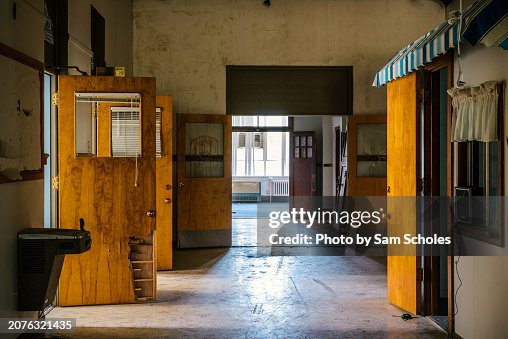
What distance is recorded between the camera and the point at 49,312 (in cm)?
500

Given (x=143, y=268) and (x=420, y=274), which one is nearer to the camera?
(x=420, y=274)

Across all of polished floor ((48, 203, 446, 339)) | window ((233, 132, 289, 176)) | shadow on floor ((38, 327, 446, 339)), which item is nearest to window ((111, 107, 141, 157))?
polished floor ((48, 203, 446, 339))

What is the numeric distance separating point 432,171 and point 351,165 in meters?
3.83

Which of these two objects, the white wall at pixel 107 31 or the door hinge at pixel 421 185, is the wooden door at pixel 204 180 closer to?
the white wall at pixel 107 31

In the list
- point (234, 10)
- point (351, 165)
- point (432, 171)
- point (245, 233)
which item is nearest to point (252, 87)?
point (234, 10)

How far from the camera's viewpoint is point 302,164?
12945mm

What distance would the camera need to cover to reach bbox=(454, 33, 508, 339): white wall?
140 inches

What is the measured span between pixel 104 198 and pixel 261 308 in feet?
5.84

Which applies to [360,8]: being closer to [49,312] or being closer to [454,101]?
[454,101]

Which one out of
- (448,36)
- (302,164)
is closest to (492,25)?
(448,36)

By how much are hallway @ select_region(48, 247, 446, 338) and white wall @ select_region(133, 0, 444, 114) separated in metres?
2.86

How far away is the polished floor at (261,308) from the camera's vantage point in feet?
14.6

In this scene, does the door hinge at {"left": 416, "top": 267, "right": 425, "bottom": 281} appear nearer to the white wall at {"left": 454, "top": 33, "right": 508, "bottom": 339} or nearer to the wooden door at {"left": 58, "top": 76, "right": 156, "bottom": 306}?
the white wall at {"left": 454, "top": 33, "right": 508, "bottom": 339}

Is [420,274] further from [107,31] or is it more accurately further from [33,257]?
[107,31]
